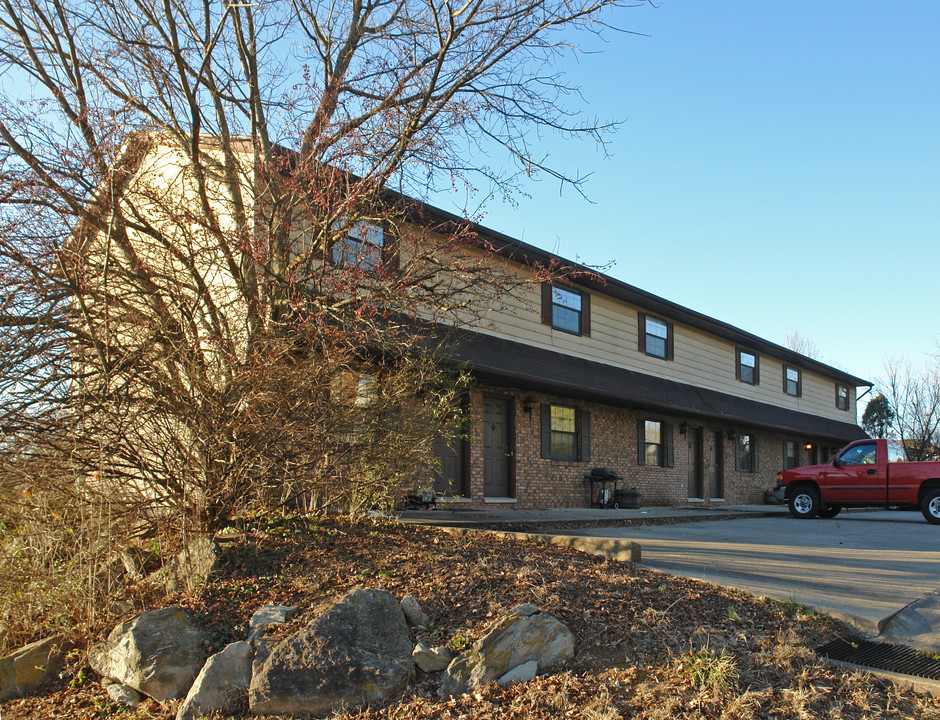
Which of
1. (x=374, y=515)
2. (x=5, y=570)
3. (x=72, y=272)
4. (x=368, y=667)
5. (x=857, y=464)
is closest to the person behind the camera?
(x=368, y=667)

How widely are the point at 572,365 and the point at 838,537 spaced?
6.32 m

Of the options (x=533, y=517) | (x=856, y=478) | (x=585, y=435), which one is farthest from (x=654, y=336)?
(x=533, y=517)

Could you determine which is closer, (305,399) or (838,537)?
(305,399)

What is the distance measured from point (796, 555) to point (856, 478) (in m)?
8.06

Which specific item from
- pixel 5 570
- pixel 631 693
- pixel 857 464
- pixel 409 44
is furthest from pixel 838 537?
pixel 5 570

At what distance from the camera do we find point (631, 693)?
4293 mm

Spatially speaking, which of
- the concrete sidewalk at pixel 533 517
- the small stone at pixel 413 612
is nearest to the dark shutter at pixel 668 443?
the concrete sidewalk at pixel 533 517

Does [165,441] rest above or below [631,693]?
above

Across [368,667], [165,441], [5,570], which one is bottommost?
[368,667]

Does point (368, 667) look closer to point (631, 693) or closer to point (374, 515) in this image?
point (631, 693)

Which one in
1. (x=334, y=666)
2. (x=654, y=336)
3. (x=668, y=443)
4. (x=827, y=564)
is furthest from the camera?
(x=654, y=336)

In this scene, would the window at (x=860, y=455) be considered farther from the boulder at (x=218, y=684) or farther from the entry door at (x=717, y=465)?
the boulder at (x=218, y=684)

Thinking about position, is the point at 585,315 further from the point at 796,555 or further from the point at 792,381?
the point at 792,381

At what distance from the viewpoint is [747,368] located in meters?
24.1
